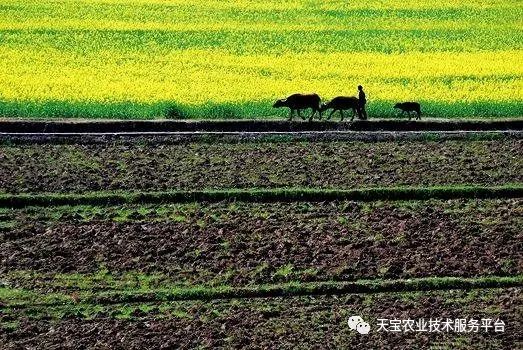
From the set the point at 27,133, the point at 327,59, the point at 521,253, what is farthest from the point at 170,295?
the point at 327,59

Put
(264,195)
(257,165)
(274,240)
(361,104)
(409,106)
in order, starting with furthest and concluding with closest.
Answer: (409,106) → (361,104) → (257,165) → (264,195) → (274,240)

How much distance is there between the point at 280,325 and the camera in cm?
1147

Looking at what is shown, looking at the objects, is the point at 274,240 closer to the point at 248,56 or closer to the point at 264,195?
the point at 264,195

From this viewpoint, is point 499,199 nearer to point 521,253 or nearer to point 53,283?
point 521,253

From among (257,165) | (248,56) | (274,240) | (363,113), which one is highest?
(248,56)

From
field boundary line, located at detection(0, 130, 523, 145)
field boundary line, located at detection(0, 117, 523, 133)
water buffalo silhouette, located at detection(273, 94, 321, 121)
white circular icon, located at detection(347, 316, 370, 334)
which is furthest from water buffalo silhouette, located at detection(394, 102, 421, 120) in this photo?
white circular icon, located at detection(347, 316, 370, 334)

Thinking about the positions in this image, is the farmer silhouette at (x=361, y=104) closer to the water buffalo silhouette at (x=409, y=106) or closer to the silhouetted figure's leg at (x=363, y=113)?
the silhouetted figure's leg at (x=363, y=113)

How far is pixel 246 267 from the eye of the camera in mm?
12789

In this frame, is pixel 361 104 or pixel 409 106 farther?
pixel 409 106

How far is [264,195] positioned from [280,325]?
336cm

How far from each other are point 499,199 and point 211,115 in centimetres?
471

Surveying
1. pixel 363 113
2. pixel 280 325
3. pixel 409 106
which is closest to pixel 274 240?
pixel 280 325

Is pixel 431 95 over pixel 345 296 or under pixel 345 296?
over

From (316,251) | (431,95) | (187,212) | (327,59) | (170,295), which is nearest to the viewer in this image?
(170,295)
